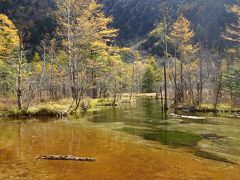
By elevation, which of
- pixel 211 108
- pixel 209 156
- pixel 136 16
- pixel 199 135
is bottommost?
pixel 209 156

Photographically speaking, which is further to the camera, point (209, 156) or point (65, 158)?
point (209, 156)

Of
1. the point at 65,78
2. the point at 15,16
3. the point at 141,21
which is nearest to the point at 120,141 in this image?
the point at 65,78

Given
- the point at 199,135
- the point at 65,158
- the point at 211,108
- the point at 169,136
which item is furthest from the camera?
the point at 211,108

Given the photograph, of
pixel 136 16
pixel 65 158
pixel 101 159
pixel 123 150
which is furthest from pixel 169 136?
pixel 136 16

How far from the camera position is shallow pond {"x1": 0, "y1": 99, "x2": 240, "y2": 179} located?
1064 cm

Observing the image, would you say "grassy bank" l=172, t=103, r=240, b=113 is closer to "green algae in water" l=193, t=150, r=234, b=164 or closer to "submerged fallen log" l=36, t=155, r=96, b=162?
"green algae in water" l=193, t=150, r=234, b=164

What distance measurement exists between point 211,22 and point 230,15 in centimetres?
744

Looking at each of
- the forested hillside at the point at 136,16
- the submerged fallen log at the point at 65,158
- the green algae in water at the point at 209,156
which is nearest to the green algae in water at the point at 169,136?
the green algae in water at the point at 209,156

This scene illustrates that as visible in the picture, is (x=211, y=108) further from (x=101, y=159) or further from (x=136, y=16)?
(x=136, y=16)

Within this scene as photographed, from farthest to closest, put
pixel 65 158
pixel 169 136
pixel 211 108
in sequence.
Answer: pixel 211 108, pixel 169 136, pixel 65 158

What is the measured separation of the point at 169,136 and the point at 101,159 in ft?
19.6

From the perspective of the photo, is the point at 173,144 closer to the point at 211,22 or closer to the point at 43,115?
the point at 43,115

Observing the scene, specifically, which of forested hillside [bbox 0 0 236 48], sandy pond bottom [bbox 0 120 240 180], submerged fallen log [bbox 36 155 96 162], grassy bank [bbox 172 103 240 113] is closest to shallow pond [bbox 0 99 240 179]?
sandy pond bottom [bbox 0 120 240 180]

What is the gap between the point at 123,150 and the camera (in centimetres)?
1408
